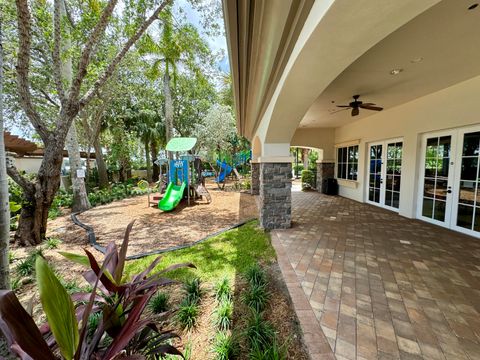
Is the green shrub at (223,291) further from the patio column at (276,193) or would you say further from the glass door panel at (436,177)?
the glass door panel at (436,177)

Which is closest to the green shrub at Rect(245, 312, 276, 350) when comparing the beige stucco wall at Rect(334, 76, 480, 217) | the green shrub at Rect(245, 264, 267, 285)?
the green shrub at Rect(245, 264, 267, 285)

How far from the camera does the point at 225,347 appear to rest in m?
1.75

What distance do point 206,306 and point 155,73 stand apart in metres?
9.86

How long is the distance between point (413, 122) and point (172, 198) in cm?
753

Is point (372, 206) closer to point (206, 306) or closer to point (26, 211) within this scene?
point (206, 306)

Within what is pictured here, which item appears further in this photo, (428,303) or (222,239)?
(222,239)

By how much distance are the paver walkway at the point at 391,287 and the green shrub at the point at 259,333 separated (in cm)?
51

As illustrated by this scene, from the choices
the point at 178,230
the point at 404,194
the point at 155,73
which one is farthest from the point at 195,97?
the point at 404,194

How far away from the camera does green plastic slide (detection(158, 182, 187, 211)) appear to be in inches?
284

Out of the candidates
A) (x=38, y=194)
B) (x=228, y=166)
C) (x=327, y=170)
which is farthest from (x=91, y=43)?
(x=228, y=166)

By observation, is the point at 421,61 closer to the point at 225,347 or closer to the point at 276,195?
the point at 276,195

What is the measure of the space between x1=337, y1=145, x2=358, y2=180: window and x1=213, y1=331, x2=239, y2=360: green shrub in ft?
26.2

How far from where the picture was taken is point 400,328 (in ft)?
6.35

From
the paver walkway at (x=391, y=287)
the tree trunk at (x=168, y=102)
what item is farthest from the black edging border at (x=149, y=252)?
the tree trunk at (x=168, y=102)
